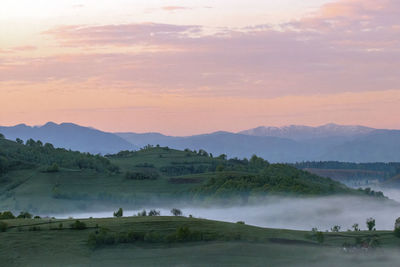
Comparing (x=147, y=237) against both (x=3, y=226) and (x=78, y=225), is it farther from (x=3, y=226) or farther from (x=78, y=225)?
(x=3, y=226)

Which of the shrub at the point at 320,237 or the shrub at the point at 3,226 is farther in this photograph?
the shrub at the point at 3,226

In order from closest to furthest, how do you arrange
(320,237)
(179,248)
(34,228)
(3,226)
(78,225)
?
(179,248) < (320,237) < (34,228) < (3,226) < (78,225)

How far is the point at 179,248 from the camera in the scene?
366ft

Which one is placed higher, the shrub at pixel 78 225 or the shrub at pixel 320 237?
the shrub at pixel 78 225

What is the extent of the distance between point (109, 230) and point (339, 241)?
37373 millimetres

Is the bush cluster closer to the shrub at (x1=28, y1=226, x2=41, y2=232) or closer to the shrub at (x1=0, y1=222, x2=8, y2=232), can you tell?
the shrub at (x1=28, y1=226, x2=41, y2=232)

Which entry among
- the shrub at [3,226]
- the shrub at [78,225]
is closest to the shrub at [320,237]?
the shrub at [78,225]

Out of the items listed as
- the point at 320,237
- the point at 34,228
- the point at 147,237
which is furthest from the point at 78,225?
the point at 320,237

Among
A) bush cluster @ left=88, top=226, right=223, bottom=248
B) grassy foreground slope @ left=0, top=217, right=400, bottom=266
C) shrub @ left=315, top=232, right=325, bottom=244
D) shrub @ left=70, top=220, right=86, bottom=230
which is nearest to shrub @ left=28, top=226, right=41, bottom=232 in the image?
grassy foreground slope @ left=0, top=217, right=400, bottom=266

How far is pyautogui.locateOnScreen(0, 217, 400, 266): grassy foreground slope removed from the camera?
103 m

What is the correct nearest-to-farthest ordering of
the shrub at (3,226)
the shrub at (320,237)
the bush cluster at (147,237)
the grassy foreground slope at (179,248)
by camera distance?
the grassy foreground slope at (179,248) → the bush cluster at (147,237) → the shrub at (320,237) → the shrub at (3,226)

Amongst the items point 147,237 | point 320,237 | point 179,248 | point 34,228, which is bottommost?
point 179,248

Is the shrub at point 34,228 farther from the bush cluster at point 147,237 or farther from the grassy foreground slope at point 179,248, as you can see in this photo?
the bush cluster at point 147,237

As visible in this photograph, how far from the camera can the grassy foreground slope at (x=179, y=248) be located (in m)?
103
